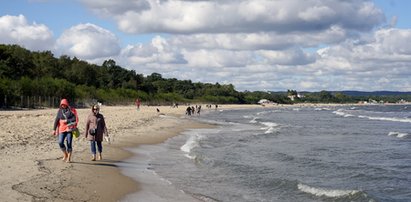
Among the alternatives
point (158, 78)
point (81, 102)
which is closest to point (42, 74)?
point (81, 102)

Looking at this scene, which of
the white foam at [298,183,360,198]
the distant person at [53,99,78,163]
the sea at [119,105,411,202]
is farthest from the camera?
the distant person at [53,99,78,163]

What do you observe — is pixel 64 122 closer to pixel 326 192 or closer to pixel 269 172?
pixel 269 172

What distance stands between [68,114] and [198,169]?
5.19m

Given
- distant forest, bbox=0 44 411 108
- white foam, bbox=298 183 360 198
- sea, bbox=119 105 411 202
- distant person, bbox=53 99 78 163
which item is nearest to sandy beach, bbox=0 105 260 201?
sea, bbox=119 105 411 202

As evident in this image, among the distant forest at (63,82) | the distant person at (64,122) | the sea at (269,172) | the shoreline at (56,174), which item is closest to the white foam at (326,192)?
the sea at (269,172)

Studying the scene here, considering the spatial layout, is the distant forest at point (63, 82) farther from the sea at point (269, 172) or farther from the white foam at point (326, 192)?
the white foam at point (326, 192)

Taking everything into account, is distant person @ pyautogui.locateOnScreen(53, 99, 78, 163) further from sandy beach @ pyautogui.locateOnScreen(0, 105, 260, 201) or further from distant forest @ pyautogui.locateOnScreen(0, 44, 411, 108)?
distant forest @ pyautogui.locateOnScreen(0, 44, 411, 108)

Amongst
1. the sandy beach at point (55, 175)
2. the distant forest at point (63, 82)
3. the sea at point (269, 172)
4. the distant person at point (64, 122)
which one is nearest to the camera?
the sandy beach at point (55, 175)

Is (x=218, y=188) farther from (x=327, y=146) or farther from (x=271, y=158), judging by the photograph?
(x=327, y=146)

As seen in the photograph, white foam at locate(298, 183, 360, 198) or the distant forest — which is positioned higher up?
the distant forest

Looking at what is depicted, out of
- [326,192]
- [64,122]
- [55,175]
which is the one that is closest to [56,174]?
[55,175]

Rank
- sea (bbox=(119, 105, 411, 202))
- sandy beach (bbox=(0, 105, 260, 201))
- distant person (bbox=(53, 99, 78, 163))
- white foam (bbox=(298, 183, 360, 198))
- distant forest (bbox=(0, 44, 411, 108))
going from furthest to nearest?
distant forest (bbox=(0, 44, 411, 108)), distant person (bbox=(53, 99, 78, 163)), white foam (bbox=(298, 183, 360, 198)), sea (bbox=(119, 105, 411, 202)), sandy beach (bbox=(0, 105, 260, 201))

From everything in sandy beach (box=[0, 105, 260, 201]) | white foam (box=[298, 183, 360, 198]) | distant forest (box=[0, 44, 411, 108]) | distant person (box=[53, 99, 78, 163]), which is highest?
distant forest (box=[0, 44, 411, 108])

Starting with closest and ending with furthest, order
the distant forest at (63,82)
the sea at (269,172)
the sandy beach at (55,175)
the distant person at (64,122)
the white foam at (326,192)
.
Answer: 1. the sandy beach at (55,175)
2. the sea at (269,172)
3. the white foam at (326,192)
4. the distant person at (64,122)
5. the distant forest at (63,82)
